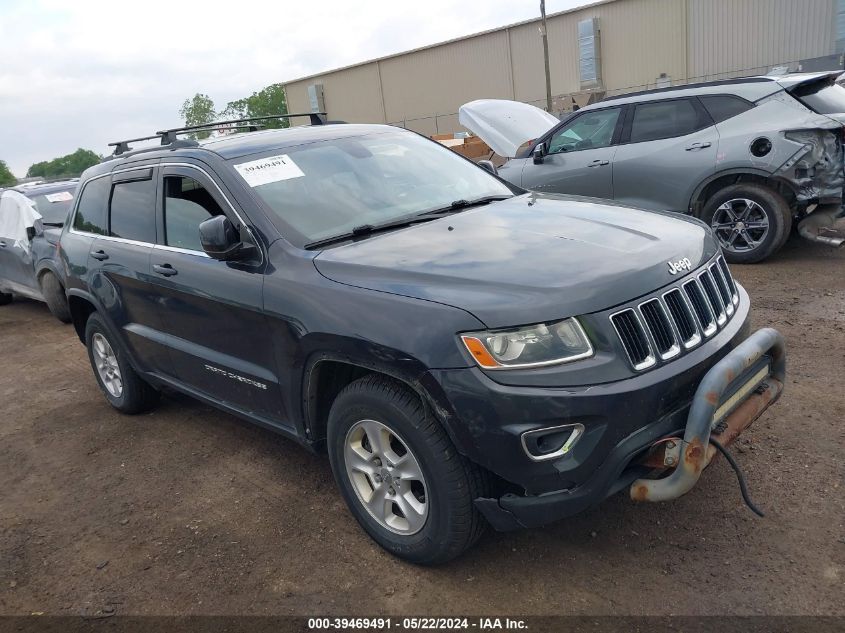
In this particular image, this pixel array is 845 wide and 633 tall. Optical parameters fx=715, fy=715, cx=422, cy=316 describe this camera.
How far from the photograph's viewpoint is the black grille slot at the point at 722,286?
323 cm

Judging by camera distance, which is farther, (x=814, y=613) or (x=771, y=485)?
(x=771, y=485)

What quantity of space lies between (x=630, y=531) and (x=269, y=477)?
2019 millimetres

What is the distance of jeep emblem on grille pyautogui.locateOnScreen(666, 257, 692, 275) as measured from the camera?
2.90 meters

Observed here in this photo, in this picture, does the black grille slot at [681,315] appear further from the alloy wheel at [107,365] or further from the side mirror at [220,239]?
the alloy wheel at [107,365]

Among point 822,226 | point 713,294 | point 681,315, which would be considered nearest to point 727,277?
point 713,294

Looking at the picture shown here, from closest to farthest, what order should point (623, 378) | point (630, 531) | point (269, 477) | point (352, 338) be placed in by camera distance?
point (623, 378) < point (352, 338) < point (630, 531) < point (269, 477)

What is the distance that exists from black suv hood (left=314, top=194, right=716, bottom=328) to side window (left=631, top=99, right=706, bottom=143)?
440 cm

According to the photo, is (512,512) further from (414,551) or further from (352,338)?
(352,338)

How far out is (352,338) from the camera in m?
2.89

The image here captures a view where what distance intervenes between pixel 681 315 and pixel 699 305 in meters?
0.18

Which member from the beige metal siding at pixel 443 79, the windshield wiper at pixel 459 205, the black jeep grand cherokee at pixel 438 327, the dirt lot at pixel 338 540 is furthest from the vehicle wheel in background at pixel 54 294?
the beige metal siding at pixel 443 79

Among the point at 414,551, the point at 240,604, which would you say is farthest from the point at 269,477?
the point at 414,551

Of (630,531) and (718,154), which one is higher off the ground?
(718,154)

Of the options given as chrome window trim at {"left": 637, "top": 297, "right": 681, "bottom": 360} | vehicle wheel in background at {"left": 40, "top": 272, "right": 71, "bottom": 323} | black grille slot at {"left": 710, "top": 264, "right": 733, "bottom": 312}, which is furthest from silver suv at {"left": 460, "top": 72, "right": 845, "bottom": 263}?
vehicle wheel in background at {"left": 40, "top": 272, "right": 71, "bottom": 323}
